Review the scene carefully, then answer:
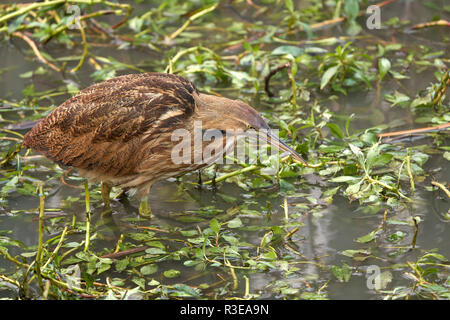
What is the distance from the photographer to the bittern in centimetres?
376

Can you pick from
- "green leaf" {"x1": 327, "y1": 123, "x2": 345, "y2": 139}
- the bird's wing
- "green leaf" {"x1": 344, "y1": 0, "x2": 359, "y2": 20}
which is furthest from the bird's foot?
"green leaf" {"x1": 344, "y1": 0, "x2": 359, "y2": 20}

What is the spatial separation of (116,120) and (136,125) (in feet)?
0.37

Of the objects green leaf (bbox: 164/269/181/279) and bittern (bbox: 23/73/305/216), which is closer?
green leaf (bbox: 164/269/181/279)

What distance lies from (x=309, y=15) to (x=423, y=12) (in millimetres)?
1066

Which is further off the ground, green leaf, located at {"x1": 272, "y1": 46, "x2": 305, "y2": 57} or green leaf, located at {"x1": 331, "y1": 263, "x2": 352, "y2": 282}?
green leaf, located at {"x1": 272, "y1": 46, "x2": 305, "y2": 57}

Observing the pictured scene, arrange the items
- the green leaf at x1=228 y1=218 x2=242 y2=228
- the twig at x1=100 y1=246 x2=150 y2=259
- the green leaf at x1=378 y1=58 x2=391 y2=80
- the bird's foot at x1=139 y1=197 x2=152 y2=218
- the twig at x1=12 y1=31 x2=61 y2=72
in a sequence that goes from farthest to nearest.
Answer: the twig at x1=12 y1=31 x2=61 y2=72 → the green leaf at x1=378 y1=58 x2=391 y2=80 → the bird's foot at x1=139 y1=197 x2=152 y2=218 → the green leaf at x1=228 y1=218 x2=242 y2=228 → the twig at x1=100 y1=246 x2=150 y2=259

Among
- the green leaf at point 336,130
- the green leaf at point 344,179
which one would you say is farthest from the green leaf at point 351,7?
the green leaf at point 344,179

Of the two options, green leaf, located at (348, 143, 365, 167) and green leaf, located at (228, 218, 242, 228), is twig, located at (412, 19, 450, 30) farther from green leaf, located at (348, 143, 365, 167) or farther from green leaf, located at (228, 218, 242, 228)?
green leaf, located at (228, 218, 242, 228)

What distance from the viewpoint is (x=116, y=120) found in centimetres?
376

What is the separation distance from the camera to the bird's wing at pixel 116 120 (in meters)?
3.76

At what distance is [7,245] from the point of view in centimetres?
361

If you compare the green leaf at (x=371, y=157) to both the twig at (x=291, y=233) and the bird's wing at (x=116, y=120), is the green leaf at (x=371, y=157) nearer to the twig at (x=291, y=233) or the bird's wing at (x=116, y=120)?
the twig at (x=291, y=233)

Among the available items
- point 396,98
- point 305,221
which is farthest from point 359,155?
point 396,98
